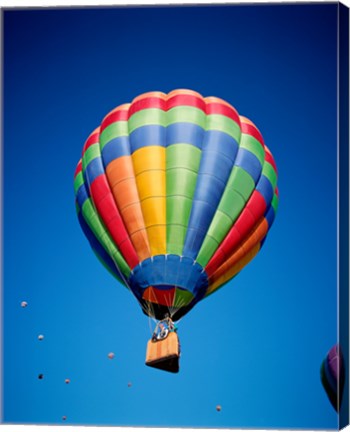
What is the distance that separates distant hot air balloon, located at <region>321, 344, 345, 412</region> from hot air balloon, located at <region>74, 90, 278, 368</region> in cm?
158

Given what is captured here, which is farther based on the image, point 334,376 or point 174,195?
point 174,195

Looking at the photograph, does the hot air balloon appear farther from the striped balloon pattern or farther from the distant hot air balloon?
the distant hot air balloon

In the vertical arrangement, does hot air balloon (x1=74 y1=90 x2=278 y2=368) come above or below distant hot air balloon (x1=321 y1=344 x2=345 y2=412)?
above

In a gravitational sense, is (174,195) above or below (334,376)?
above

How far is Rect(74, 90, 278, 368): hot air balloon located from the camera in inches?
448

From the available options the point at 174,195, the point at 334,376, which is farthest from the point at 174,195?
the point at 334,376

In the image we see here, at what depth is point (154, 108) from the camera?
12039 millimetres

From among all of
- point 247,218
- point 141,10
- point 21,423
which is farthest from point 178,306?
point 141,10

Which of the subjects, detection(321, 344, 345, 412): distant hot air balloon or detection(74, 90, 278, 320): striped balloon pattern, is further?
detection(74, 90, 278, 320): striped balloon pattern

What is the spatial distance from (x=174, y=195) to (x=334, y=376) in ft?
8.43

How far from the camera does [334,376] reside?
35.7ft

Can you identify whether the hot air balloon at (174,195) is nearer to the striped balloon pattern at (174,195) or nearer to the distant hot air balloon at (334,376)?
the striped balloon pattern at (174,195)

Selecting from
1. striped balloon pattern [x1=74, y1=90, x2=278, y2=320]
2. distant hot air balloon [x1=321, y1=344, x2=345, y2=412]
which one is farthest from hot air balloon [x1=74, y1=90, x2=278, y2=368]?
distant hot air balloon [x1=321, y1=344, x2=345, y2=412]

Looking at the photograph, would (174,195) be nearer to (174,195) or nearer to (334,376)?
(174,195)
